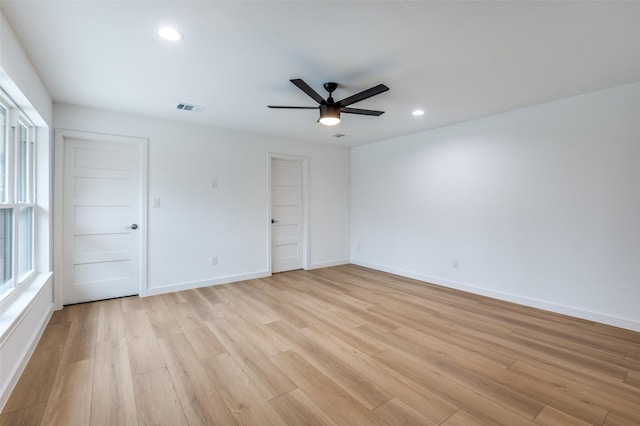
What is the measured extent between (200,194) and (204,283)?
1353 mm

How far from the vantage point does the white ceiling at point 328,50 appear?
6.05 feet

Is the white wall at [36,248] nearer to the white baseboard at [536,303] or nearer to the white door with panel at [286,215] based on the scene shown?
the white door with panel at [286,215]

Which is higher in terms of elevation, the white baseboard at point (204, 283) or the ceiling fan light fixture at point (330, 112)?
the ceiling fan light fixture at point (330, 112)

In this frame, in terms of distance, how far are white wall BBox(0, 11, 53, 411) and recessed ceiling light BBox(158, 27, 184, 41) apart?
90 centimetres

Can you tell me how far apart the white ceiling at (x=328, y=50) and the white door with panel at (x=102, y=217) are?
642 mm

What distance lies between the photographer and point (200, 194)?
14.4 feet

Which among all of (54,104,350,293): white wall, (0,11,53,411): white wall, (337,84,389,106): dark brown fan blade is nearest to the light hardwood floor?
(0,11,53,411): white wall

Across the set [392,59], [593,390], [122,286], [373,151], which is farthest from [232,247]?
[593,390]

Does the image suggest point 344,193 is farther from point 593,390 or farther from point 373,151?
point 593,390

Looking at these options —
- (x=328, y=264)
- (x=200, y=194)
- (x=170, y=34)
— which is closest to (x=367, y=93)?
(x=170, y=34)

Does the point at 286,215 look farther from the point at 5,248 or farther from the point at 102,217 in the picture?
the point at 5,248

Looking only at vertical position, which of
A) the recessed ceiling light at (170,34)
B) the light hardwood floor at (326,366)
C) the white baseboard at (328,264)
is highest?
the recessed ceiling light at (170,34)

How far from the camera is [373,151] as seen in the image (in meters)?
5.69

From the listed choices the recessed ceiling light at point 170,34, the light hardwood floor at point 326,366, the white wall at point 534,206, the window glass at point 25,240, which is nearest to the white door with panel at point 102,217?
the light hardwood floor at point 326,366
